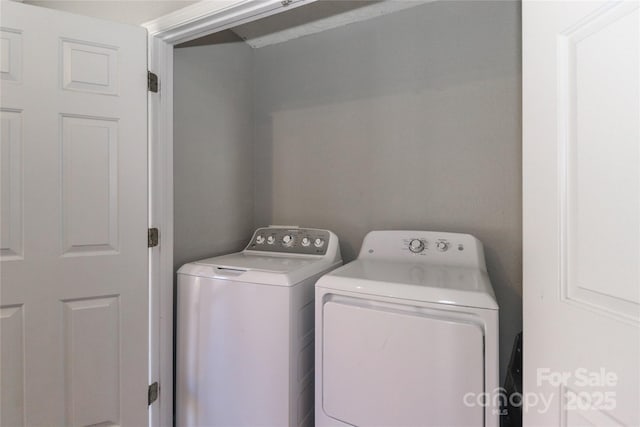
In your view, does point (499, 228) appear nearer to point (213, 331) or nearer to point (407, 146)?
point (407, 146)

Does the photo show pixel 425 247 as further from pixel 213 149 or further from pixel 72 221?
pixel 72 221

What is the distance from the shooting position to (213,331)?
4.49 ft

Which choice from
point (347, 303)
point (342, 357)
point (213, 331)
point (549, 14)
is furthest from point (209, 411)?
point (549, 14)

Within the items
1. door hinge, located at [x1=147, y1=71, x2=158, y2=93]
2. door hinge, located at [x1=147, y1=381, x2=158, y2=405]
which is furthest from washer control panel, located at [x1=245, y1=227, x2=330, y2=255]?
door hinge, located at [x1=147, y1=71, x2=158, y2=93]

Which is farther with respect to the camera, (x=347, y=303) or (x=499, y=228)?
(x=499, y=228)

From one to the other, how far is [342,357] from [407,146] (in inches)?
46.9

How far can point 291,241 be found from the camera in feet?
5.86

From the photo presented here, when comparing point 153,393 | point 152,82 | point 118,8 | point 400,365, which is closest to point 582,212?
point 400,365

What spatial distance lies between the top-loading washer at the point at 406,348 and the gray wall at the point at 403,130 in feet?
1.46

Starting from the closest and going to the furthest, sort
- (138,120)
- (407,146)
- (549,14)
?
(549,14) → (138,120) → (407,146)

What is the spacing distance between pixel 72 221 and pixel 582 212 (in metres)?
1.68

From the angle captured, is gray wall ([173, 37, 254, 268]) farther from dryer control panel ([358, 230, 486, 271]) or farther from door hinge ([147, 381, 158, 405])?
dryer control panel ([358, 230, 486, 271])

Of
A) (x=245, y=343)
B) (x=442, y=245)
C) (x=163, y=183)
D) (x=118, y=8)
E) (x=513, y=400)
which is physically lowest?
(x=513, y=400)

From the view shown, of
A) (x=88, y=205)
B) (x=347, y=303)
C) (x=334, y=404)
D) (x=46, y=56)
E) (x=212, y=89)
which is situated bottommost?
(x=334, y=404)
